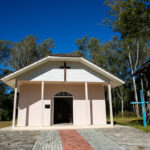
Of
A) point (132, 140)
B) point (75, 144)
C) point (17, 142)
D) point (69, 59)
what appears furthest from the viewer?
point (69, 59)

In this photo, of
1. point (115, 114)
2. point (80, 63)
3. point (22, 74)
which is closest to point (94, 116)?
point (80, 63)

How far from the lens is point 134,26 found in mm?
9422

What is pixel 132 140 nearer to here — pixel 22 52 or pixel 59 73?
pixel 59 73

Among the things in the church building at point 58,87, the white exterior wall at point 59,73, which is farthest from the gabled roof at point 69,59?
the white exterior wall at point 59,73

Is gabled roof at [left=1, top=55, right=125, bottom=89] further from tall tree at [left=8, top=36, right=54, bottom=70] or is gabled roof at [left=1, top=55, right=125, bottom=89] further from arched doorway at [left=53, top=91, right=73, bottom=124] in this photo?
tall tree at [left=8, top=36, right=54, bottom=70]

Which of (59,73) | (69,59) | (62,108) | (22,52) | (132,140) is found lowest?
(132,140)

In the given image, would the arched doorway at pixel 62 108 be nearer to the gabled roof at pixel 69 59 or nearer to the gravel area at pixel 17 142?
the gabled roof at pixel 69 59

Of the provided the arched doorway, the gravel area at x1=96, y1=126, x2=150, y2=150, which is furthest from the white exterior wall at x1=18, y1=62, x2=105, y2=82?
the arched doorway

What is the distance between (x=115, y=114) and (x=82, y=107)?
54.0 feet

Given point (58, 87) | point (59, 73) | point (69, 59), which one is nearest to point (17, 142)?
point (59, 73)

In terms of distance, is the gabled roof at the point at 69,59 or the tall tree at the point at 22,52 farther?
the tall tree at the point at 22,52

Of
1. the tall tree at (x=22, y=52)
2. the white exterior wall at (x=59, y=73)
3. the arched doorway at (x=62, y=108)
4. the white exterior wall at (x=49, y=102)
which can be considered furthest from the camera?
the tall tree at (x=22, y=52)

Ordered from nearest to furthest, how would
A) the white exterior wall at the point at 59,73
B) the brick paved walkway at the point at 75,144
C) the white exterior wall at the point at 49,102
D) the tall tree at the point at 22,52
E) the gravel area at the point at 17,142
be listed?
the brick paved walkway at the point at 75,144
the gravel area at the point at 17,142
the white exterior wall at the point at 59,73
the white exterior wall at the point at 49,102
the tall tree at the point at 22,52

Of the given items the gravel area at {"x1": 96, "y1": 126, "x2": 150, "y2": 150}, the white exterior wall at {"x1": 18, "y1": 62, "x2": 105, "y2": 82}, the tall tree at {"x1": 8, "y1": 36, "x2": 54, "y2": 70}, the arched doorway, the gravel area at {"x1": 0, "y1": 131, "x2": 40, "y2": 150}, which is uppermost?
the tall tree at {"x1": 8, "y1": 36, "x2": 54, "y2": 70}
